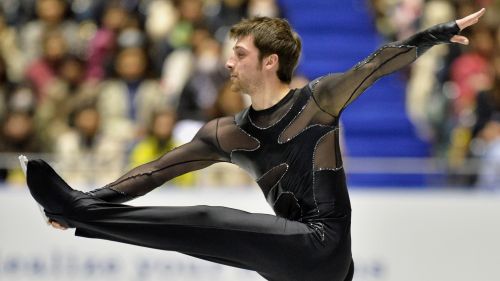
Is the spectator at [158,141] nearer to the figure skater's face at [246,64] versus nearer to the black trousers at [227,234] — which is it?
the figure skater's face at [246,64]

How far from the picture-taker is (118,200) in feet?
16.4

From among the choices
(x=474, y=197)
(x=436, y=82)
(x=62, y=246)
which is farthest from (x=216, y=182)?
(x=436, y=82)

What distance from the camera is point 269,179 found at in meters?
4.96

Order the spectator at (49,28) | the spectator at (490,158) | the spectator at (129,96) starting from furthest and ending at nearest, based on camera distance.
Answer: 1. the spectator at (49,28)
2. the spectator at (129,96)
3. the spectator at (490,158)

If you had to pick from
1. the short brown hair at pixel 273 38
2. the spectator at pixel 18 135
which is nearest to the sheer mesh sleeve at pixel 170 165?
the short brown hair at pixel 273 38

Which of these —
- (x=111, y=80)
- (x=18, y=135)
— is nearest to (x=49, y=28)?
(x=111, y=80)

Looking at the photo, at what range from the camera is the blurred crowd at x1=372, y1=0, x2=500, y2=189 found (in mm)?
8105

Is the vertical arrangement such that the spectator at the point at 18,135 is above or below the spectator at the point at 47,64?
below

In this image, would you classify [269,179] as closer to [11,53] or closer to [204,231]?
[204,231]

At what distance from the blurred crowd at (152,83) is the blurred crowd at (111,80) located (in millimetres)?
11

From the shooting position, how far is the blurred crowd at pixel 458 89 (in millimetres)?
8105

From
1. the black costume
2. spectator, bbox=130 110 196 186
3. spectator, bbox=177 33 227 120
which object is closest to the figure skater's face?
the black costume

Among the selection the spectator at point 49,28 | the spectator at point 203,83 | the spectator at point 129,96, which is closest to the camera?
the spectator at point 203,83

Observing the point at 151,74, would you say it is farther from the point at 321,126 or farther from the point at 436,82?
the point at 321,126
